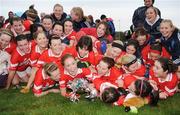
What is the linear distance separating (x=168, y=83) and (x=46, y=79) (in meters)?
2.85

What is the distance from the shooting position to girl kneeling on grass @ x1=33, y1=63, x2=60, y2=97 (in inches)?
315

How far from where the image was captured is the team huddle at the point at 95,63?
7682 millimetres

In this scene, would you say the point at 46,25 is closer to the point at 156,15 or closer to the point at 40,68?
the point at 40,68

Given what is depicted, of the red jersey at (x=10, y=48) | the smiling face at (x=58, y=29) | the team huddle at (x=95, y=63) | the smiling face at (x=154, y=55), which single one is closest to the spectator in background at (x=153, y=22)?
the team huddle at (x=95, y=63)

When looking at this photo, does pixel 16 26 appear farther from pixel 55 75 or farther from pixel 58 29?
pixel 55 75

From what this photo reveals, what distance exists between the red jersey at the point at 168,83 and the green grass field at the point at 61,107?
21cm

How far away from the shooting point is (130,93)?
7.38 m

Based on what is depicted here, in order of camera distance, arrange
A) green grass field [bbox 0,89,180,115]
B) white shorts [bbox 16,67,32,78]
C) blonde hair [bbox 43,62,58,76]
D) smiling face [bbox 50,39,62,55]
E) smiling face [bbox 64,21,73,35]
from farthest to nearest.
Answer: smiling face [bbox 64,21,73,35]
white shorts [bbox 16,67,32,78]
smiling face [bbox 50,39,62,55]
blonde hair [bbox 43,62,58,76]
green grass field [bbox 0,89,180,115]

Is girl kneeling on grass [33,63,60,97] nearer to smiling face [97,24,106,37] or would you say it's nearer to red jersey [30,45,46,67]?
red jersey [30,45,46,67]

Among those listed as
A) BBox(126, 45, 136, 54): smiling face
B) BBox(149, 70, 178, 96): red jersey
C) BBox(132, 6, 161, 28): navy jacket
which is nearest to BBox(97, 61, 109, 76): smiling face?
BBox(149, 70, 178, 96): red jersey

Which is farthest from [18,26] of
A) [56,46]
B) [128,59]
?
[128,59]

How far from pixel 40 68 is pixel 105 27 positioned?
2628 millimetres

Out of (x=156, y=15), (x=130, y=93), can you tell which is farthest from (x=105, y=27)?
(x=130, y=93)

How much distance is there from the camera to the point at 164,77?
7.88 m
